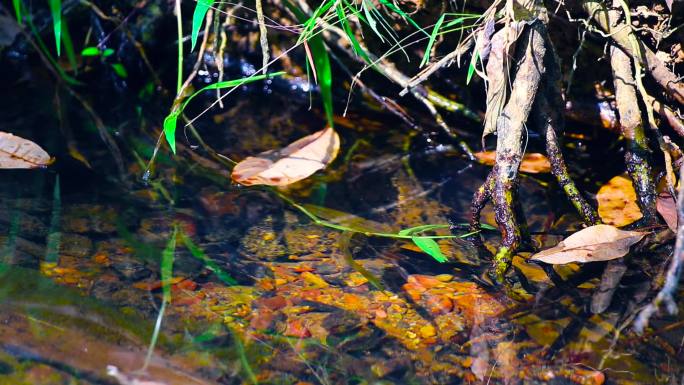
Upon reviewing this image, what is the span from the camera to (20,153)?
268 cm

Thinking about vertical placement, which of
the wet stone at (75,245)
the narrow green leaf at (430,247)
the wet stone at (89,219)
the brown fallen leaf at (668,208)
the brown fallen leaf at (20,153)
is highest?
the brown fallen leaf at (668,208)

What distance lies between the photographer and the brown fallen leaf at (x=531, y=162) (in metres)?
2.79

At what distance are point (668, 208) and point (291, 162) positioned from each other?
4.55 ft

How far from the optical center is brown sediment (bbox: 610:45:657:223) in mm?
2314

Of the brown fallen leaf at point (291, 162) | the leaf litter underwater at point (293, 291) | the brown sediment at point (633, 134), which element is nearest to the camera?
the leaf litter underwater at point (293, 291)

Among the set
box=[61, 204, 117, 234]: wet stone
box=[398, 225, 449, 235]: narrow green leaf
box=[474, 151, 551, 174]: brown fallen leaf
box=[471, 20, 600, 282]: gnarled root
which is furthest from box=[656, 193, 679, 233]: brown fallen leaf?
box=[61, 204, 117, 234]: wet stone

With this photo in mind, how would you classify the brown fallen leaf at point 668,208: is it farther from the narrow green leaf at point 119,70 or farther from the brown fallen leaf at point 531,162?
the narrow green leaf at point 119,70

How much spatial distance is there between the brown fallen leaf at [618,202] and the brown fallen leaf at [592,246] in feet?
0.55

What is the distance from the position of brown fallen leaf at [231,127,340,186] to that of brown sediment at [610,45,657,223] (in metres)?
1.15

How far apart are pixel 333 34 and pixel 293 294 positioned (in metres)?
1.60

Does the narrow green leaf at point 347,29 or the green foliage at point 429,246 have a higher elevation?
the narrow green leaf at point 347,29

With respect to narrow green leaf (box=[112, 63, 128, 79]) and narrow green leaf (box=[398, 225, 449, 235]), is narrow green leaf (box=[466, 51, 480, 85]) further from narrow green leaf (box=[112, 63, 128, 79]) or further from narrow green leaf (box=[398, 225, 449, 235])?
narrow green leaf (box=[112, 63, 128, 79])

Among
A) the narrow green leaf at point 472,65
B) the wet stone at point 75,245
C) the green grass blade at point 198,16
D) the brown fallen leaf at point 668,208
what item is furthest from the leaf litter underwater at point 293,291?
the green grass blade at point 198,16

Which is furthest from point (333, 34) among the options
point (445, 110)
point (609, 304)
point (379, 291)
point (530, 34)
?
point (609, 304)
